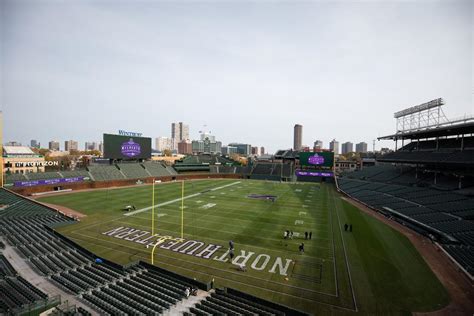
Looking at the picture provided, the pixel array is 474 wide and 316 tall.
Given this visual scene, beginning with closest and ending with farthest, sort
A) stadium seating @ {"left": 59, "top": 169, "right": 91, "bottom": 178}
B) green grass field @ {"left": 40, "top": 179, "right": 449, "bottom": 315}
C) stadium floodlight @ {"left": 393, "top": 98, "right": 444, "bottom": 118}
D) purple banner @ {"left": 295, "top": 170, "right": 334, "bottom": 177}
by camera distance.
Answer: green grass field @ {"left": 40, "top": 179, "right": 449, "bottom": 315} → stadium floodlight @ {"left": 393, "top": 98, "right": 444, "bottom": 118} → stadium seating @ {"left": 59, "top": 169, "right": 91, "bottom": 178} → purple banner @ {"left": 295, "top": 170, "right": 334, "bottom": 177}

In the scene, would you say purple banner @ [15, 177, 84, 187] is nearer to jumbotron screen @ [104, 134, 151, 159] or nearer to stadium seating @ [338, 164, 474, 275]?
jumbotron screen @ [104, 134, 151, 159]

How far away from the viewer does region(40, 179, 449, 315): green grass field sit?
17219 mm

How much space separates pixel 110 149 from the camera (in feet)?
226

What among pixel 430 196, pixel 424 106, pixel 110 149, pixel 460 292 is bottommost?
pixel 460 292

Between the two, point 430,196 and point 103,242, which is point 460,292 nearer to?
point 430,196

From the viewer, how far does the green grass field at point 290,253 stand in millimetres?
17219

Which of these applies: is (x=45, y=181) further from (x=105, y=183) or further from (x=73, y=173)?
(x=105, y=183)

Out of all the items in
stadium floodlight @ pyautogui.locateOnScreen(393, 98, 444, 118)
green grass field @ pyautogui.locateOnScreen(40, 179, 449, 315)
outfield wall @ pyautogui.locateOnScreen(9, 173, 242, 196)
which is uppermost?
stadium floodlight @ pyautogui.locateOnScreen(393, 98, 444, 118)

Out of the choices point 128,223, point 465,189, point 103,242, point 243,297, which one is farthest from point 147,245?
point 465,189

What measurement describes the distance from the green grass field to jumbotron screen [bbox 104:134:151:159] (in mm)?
26354

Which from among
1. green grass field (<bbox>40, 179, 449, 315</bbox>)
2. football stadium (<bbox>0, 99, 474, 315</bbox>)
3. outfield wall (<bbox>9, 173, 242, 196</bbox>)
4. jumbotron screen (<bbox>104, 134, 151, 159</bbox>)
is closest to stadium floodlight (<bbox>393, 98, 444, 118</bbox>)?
football stadium (<bbox>0, 99, 474, 315</bbox>)

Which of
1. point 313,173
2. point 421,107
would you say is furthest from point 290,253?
point 313,173

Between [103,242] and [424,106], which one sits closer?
[103,242]

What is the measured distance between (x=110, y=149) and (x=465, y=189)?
82047 mm
